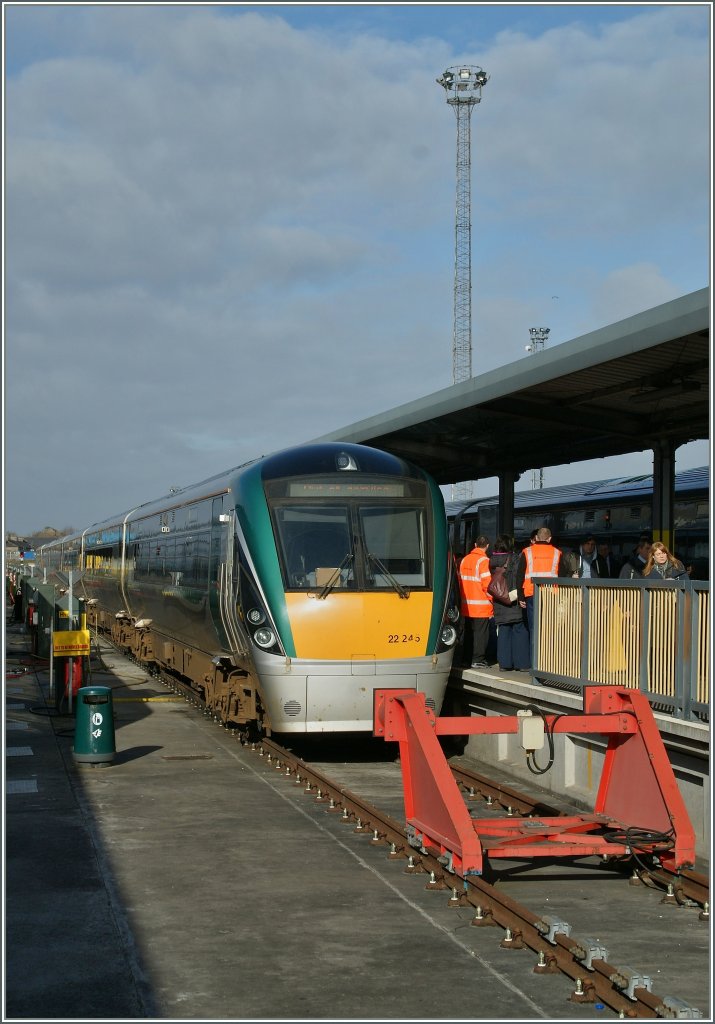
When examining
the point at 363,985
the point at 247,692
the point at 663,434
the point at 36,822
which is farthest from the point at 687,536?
the point at 363,985

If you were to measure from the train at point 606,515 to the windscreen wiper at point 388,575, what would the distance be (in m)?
6.66

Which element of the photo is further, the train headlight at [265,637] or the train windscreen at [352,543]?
the train windscreen at [352,543]

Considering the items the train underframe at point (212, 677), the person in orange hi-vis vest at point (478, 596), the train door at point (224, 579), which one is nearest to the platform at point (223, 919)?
Answer: the train underframe at point (212, 677)

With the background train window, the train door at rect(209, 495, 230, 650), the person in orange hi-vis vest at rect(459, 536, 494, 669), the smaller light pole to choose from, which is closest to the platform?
the background train window

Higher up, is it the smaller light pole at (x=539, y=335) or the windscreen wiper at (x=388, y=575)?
the smaller light pole at (x=539, y=335)

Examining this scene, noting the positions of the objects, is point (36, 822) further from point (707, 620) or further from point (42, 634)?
point (42, 634)

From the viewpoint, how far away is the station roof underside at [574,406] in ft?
40.4

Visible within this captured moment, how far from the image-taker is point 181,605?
1770 centimetres

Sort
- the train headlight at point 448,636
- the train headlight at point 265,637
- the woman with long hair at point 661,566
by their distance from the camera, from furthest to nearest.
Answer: the train headlight at point 448,636 < the train headlight at point 265,637 < the woman with long hair at point 661,566

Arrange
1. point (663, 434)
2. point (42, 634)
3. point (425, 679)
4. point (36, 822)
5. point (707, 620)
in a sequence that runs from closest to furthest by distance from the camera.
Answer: point (707, 620)
point (36, 822)
point (425, 679)
point (663, 434)
point (42, 634)

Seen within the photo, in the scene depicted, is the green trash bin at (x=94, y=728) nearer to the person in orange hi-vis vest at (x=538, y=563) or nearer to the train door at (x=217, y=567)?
the train door at (x=217, y=567)

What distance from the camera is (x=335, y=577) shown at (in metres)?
12.6

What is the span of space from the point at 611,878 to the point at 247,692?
229 inches

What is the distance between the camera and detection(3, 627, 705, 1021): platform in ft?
19.5
